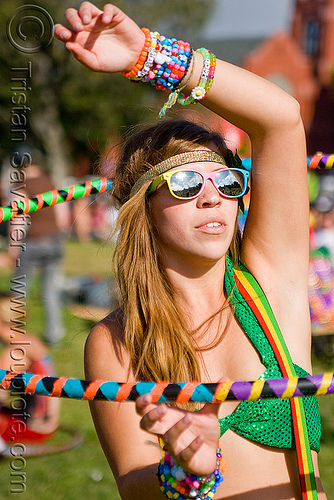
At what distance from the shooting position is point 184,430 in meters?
1.50

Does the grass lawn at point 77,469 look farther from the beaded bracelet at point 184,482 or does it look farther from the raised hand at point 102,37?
the beaded bracelet at point 184,482

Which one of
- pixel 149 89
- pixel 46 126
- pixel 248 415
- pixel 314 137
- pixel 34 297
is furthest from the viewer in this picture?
pixel 314 137

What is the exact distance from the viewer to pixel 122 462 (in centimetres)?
193

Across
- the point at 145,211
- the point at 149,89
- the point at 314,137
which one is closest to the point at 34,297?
the point at 145,211

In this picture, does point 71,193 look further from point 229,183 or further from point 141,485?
point 141,485

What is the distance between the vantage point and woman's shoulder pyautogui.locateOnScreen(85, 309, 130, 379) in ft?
6.56

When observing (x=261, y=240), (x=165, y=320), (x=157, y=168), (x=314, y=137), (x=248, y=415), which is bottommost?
(x=314, y=137)

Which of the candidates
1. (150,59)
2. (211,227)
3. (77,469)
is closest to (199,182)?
(211,227)

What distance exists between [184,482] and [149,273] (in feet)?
2.45

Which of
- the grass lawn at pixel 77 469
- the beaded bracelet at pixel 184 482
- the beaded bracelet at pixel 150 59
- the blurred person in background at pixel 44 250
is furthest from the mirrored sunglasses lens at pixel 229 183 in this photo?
the blurred person in background at pixel 44 250

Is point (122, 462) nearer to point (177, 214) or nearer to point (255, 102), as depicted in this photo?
point (177, 214)

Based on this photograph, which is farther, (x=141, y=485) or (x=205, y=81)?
(x=205, y=81)

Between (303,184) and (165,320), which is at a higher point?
(303,184)

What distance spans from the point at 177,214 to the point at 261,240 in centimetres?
31
